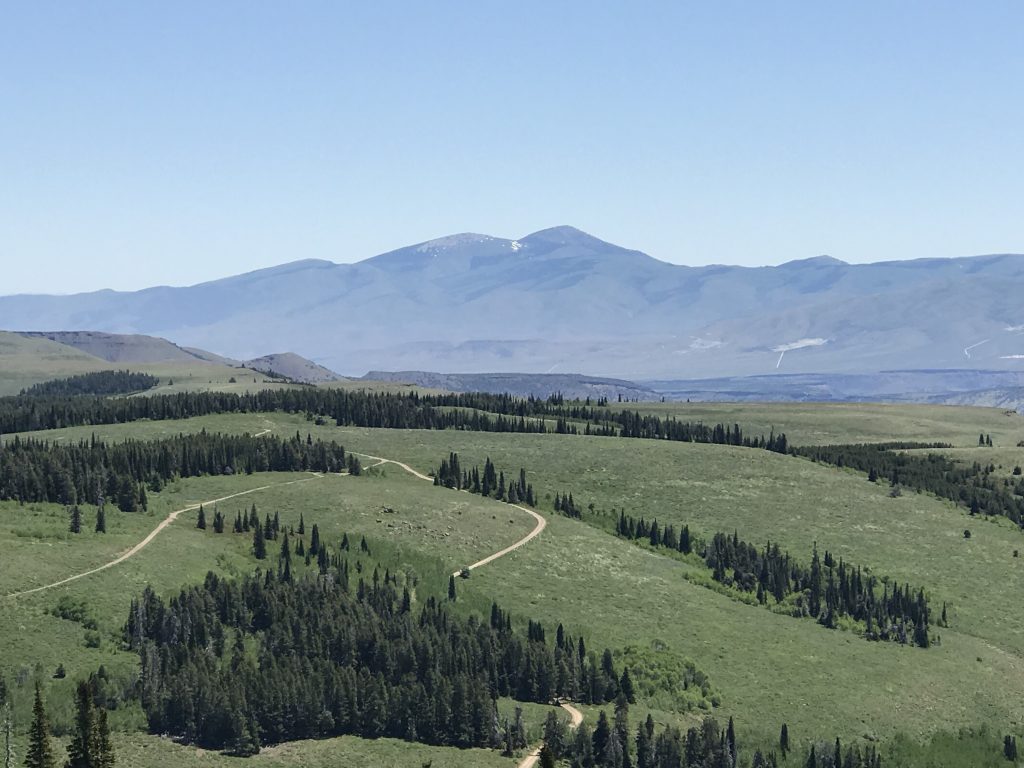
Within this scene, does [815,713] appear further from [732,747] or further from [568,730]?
[568,730]

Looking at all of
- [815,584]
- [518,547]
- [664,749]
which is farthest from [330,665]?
[815,584]

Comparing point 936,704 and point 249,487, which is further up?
point 249,487

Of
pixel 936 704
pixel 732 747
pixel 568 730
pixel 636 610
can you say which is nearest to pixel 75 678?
pixel 568 730

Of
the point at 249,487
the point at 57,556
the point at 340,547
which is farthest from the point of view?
the point at 249,487

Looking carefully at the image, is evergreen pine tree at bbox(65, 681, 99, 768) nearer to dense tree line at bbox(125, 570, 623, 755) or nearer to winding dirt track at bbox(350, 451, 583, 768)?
winding dirt track at bbox(350, 451, 583, 768)

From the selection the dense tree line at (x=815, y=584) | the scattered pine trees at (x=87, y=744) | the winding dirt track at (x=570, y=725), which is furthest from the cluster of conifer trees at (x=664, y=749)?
the dense tree line at (x=815, y=584)

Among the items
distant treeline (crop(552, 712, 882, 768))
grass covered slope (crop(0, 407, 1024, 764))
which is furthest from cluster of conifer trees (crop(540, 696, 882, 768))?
grass covered slope (crop(0, 407, 1024, 764))

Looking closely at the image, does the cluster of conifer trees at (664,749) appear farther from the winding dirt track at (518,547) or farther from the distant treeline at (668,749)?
the winding dirt track at (518,547)

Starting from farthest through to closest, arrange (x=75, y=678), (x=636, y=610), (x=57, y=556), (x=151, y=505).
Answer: (x=151, y=505), (x=636, y=610), (x=57, y=556), (x=75, y=678)
